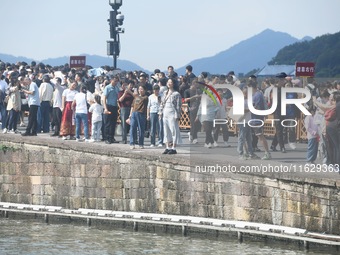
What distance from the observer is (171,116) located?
30.5m

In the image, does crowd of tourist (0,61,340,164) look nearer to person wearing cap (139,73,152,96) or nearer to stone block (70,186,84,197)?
person wearing cap (139,73,152,96)

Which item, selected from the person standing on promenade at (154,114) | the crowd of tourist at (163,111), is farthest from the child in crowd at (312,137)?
the person standing on promenade at (154,114)

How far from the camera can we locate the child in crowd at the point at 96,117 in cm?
3403

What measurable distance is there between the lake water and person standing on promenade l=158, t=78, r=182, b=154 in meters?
2.24

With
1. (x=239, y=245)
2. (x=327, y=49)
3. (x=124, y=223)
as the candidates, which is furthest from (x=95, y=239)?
(x=327, y=49)

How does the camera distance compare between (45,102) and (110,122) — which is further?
(45,102)

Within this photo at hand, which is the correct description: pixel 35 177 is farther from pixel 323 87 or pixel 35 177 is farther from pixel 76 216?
pixel 323 87

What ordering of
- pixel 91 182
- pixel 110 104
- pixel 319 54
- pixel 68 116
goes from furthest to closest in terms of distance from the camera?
pixel 319 54
pixel 68 116
pixel 110 104
pixel 91 182

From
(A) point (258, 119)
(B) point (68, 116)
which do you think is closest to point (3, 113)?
(B) point (68, 116)

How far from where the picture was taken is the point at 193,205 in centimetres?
2916

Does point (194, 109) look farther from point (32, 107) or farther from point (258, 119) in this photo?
point (32, 107)

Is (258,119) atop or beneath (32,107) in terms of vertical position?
beneath

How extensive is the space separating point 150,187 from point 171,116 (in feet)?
5.17

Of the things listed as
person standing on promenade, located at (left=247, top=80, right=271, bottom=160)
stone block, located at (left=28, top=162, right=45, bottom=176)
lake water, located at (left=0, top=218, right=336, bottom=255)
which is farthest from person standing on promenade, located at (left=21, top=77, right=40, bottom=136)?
person standing on promenade, located at (left=247, top=80, right=271, bottom=160)
